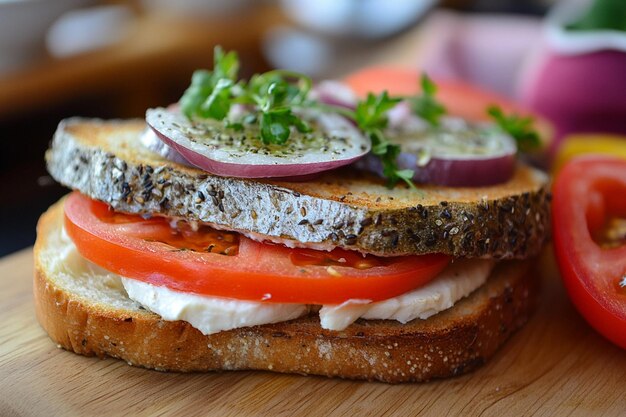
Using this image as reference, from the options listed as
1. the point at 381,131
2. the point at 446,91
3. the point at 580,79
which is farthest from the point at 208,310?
the point at 580,79

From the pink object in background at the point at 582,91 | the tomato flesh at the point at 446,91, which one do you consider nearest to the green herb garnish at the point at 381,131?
the tomato flesh at the point at 446,91

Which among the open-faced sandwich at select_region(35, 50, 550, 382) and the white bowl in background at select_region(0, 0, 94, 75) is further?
the white bowl in background at select_region(0, 0, 94, 75)

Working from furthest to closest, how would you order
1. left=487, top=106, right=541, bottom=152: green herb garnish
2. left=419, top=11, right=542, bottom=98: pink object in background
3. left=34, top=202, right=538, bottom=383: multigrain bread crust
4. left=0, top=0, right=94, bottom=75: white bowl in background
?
left=419, top=11, right=542, bottom=98: pink object in background
left=0, top=0, right=94, bottom=75: white bowl in background
left=487, top=106, right=541, bottom=152: green herb garnish
left=34, top=202, right=538, bottom=383: multigrain bread crust

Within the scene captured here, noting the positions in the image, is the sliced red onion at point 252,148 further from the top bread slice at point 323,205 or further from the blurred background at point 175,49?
the blurred background at point 175,49

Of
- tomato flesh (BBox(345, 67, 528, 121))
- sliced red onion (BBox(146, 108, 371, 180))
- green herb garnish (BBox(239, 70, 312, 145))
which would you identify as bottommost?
tomato flesh (BBox(345, 67, 528, 121))

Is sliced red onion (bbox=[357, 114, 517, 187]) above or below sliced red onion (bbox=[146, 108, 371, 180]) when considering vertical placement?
below

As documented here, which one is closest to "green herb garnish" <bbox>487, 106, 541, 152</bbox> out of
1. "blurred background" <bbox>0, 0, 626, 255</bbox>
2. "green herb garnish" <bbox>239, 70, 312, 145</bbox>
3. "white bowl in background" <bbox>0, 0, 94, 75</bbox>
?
"green herb garnish" <bbox>239, 70, 312, 145</bbox>

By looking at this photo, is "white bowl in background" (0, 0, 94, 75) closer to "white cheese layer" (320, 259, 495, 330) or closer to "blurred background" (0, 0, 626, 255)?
"blurred background" (0, 0, 626, 255)
